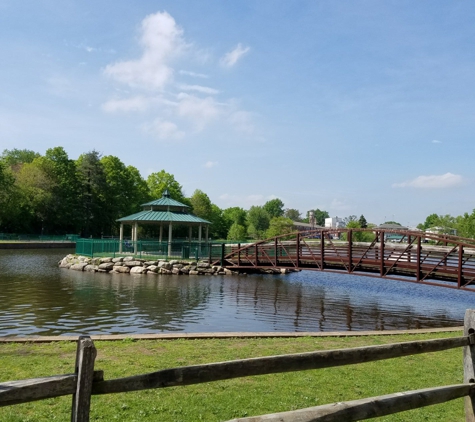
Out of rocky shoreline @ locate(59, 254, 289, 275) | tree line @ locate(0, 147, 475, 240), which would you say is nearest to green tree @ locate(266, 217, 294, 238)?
tree line @ locate(0, 147, 475, 240)

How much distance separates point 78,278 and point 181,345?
1908 centimetres


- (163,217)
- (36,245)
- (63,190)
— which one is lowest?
(36,245)

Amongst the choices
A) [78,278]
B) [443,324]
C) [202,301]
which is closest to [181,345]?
[202,301]

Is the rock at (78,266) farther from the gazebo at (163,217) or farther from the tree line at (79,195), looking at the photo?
the tree line at (79,195)

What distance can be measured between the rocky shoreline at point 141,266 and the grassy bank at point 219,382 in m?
21.2

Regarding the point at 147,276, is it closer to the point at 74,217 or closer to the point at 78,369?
the point at 78,369

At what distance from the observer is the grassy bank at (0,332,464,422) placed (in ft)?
18.3

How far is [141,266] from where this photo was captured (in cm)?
3112

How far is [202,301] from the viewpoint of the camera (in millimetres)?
19609

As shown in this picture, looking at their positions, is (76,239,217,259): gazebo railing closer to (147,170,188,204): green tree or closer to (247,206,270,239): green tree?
(147,170,188,204): green tree

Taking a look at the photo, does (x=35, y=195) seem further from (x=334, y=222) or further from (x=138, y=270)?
(x=334, y=222)

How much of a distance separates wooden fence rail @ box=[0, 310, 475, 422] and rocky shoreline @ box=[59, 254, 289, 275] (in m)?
27.2

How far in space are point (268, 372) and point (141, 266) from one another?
28588 millimetres

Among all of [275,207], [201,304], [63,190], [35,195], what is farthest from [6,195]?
[275,207]
